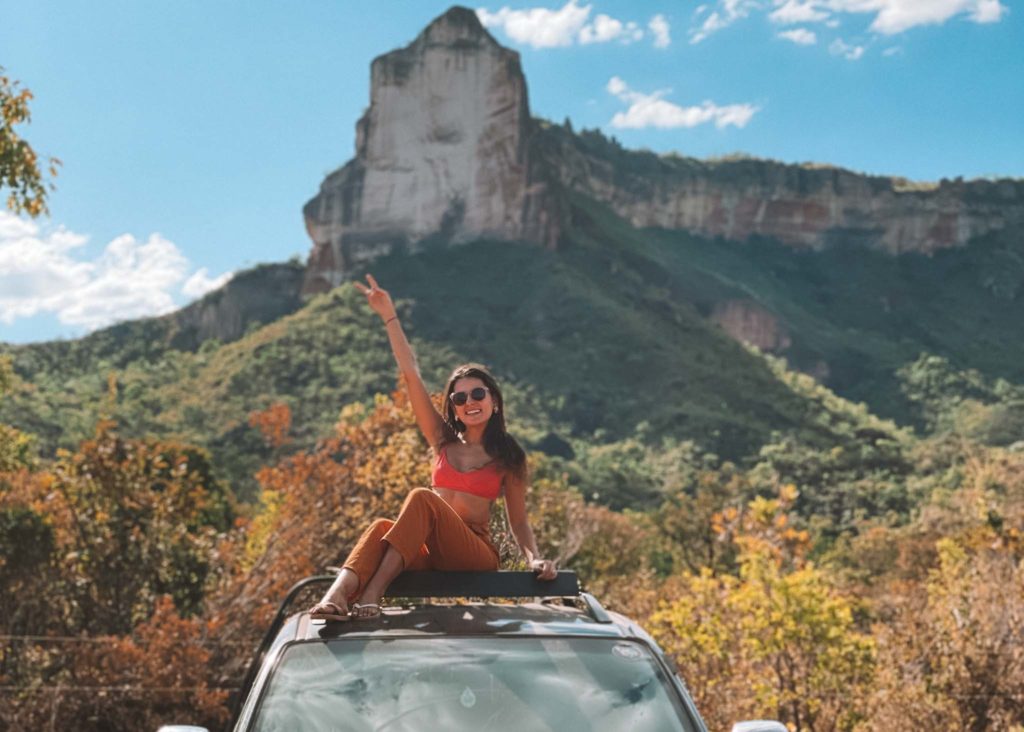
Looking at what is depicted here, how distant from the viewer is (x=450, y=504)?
411cm

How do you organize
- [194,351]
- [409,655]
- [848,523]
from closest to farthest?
[409,655]
[848,523]
[194,351]

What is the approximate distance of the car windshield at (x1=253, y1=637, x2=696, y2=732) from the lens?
9.17ft

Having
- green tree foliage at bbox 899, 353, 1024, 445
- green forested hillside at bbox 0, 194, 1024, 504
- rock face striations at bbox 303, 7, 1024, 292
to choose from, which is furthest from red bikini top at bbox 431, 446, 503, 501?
rock face striations at bbox 303, 7, 1024, 292

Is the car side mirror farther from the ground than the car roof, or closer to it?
closer to it

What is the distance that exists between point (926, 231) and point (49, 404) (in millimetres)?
106319

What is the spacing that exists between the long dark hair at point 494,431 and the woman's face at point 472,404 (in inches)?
1.9

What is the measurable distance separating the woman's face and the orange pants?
600 millimetres

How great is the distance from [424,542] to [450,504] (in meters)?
0.56

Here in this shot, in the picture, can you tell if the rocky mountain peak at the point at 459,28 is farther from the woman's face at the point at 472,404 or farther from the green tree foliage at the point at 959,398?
the woman's face at the point at 472,404

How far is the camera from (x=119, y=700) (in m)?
10.3

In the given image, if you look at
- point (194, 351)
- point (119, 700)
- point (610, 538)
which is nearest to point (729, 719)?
point (119, 700)

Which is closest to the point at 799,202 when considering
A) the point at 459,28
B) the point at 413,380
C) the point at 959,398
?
the point at 959,398

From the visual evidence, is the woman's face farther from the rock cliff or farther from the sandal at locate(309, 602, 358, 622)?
the rock cliff

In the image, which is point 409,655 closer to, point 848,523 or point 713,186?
point 848,523
